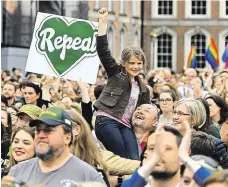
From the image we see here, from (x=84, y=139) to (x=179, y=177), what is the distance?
5.58ft

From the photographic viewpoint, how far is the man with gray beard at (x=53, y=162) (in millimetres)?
6051

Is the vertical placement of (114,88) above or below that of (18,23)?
below

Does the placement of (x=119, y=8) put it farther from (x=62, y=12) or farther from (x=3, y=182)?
(x=3, y=182)

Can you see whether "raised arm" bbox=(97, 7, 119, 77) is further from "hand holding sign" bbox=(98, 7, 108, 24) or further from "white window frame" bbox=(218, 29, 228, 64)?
"white window frame" bbox=(218, 29, 228, 64)

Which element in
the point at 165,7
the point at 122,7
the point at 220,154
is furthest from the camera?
the point at 165,7

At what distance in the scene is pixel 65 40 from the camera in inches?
406

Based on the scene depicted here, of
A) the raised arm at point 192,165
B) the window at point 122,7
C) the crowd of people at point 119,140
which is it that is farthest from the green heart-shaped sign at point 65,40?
the window at point 122,7

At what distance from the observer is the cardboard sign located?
1004 cm

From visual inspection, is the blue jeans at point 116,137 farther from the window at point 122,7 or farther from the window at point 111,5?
the window at point 122,7

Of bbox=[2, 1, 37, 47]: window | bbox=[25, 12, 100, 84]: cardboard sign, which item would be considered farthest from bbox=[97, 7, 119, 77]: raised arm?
bbox=[2, 1, 37, 47]: window

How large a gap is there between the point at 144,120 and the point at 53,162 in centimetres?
235

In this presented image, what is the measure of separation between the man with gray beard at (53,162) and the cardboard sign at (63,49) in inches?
145

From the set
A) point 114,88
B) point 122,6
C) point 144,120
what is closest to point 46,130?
point 144,120

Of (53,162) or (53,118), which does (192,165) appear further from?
(53,118)
